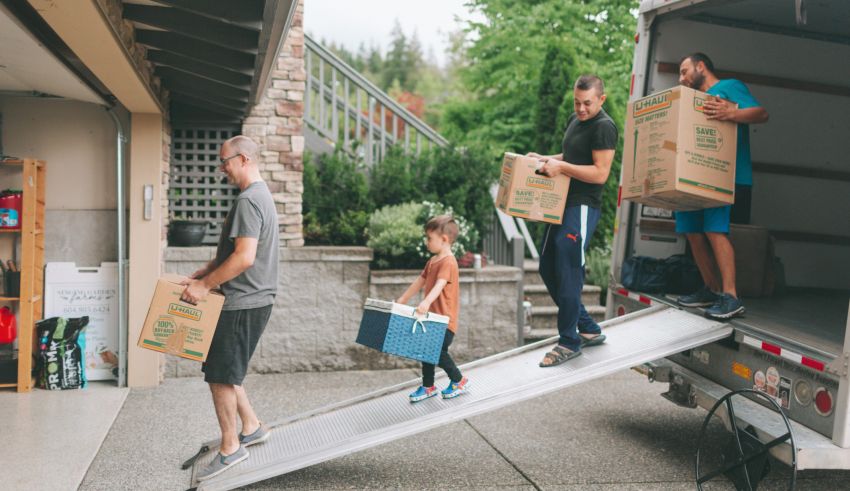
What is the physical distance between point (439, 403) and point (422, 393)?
0.24 metres

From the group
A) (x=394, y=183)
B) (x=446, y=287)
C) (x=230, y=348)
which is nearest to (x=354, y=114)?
(x=394, y=183)

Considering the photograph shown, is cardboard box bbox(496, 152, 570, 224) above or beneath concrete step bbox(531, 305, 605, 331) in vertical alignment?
above

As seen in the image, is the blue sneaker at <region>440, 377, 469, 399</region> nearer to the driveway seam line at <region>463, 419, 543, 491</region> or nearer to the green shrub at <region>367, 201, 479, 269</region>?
the driveway seam line at <region>463, 419, 543, 491</region>

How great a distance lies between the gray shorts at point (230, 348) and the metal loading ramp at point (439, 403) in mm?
512

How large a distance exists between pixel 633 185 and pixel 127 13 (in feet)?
10.2

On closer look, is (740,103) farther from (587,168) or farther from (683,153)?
(587,168)

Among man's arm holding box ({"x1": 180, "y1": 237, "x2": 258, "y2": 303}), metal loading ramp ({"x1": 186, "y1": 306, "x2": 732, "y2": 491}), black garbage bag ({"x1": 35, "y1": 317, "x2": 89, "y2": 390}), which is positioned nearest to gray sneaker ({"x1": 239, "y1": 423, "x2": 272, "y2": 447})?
metal loading ramp ({"x1": 186, "y1": 306, "x2": 732, "y2": 491})

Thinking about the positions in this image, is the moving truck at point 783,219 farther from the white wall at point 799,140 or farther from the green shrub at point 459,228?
the green shrub at point 459,228

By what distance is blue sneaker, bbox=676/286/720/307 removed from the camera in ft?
15.3

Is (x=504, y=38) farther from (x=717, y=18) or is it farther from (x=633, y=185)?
(x=633, y=185)

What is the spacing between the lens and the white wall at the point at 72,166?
6188mm

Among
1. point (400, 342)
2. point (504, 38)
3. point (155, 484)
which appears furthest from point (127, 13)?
point (504, 38)

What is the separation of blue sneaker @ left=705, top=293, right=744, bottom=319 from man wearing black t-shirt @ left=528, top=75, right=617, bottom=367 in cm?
79

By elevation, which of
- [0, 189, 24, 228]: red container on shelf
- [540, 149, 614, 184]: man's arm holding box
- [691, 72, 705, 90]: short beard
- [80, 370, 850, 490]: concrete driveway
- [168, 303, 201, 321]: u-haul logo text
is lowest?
[80, 370, 850, 490]: concrete driveway
